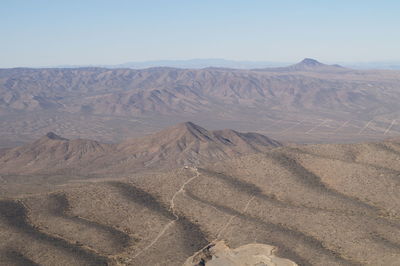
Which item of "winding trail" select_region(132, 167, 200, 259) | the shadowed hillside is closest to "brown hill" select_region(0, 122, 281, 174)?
the shadowed hillside

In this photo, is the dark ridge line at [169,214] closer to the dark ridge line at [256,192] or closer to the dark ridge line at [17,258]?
the dark ridge line at [256,192]

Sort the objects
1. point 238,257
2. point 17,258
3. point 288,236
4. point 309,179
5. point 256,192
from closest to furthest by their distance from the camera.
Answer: point 238,257
point 17,258
point 288,236
point 256,192
point 309,179

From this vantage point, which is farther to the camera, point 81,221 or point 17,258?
point 81,221

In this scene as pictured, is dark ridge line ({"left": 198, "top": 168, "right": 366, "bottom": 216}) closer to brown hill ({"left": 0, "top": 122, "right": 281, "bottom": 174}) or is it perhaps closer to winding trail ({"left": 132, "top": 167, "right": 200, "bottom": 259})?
winding trail ({"left": 132, "top": 167, "right": 200, "bottom": 259})

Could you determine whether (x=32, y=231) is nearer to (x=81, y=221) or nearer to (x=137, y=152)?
(x=81, y=221)

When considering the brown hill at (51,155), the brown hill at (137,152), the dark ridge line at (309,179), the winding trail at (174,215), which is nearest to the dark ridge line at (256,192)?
the winding trail at (174,215)

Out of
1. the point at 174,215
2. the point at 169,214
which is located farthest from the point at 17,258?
the point at 174,215
